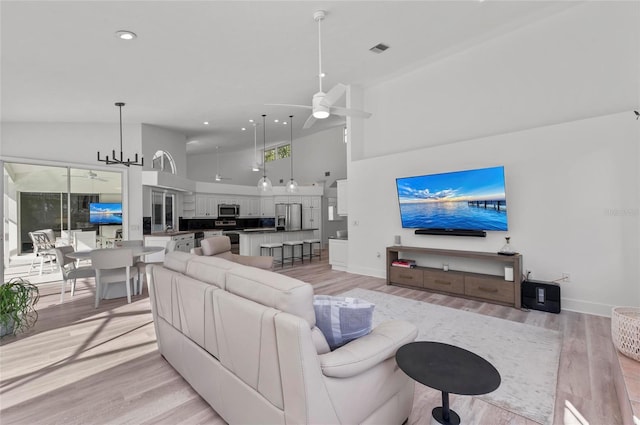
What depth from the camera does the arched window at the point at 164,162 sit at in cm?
841

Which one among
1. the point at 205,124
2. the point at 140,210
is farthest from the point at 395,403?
the point at 205,124

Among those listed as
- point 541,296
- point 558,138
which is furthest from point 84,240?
point 558,138

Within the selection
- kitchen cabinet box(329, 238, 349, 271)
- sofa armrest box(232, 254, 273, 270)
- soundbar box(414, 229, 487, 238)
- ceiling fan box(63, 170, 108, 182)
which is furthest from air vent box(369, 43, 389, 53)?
ceiling fan box(63, 170, 108, 182)

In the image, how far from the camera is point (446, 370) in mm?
1496

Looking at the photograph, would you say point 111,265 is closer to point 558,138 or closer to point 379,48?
point 379,48

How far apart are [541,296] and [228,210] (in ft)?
31.1

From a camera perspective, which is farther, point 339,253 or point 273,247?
point 273,247

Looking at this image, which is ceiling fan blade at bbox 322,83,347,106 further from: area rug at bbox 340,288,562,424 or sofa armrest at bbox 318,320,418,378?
area rug at bbox 340,288,562,424

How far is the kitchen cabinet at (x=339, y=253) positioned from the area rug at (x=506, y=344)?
2.25 metres

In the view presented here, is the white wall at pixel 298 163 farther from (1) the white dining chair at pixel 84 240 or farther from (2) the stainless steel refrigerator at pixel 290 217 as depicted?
(1) the white dining chair at pixel 84 240

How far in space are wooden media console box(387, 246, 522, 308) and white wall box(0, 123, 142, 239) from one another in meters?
6.04

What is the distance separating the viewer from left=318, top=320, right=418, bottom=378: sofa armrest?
1.36 metres

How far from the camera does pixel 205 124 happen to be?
8078 mm

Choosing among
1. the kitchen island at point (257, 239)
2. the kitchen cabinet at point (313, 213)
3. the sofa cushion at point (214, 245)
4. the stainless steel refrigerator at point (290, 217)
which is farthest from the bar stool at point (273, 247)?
the kitchen cabinet at point (313, 213)
